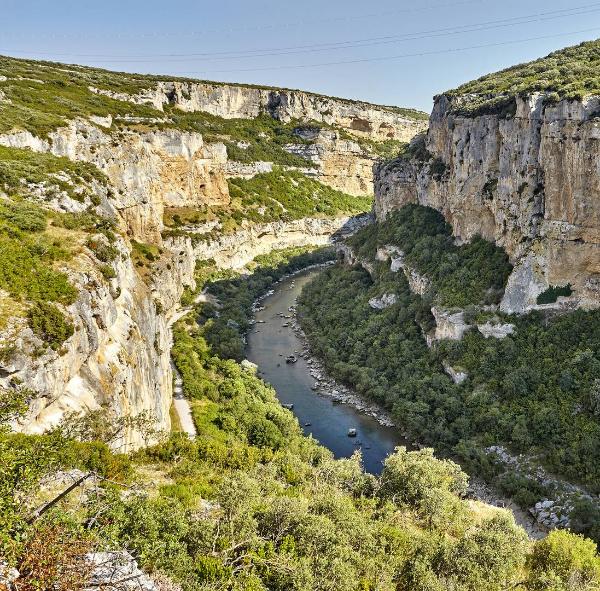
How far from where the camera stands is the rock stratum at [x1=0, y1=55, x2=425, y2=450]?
16344 mm

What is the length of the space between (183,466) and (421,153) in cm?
4513

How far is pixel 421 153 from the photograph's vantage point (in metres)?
51.9

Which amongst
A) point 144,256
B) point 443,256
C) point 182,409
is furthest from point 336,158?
point 182,409

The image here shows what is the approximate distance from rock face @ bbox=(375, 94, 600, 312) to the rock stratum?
83.4ft

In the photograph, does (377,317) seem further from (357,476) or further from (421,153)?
(357,476)

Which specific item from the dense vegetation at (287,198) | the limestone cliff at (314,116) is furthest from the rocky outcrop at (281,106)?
the dense vegetation at (287,198)

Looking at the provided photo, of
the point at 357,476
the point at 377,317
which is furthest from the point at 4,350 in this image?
the point at 377,317

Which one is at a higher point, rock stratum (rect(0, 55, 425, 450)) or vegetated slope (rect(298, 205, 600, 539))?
rock stratum (rect(0, 55, 425, 450))

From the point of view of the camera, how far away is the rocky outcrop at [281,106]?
93.2 meters

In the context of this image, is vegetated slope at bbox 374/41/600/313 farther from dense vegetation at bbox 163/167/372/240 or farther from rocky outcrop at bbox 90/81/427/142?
rocky outcrop at bbox 90/81/427/142

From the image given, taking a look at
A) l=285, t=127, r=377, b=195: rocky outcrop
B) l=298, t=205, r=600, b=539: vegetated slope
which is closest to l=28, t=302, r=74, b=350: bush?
l=298, t=205, r=600, b=539: vegetated slope

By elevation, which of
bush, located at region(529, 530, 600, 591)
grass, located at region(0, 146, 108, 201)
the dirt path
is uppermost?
grass, located at region(0, 146, 108, 201)

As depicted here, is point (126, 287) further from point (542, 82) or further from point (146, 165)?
point (542, 82)

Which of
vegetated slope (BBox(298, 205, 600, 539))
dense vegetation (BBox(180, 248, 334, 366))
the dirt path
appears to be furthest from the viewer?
dense vegetation (BBox(180, 248, 334, 366))
